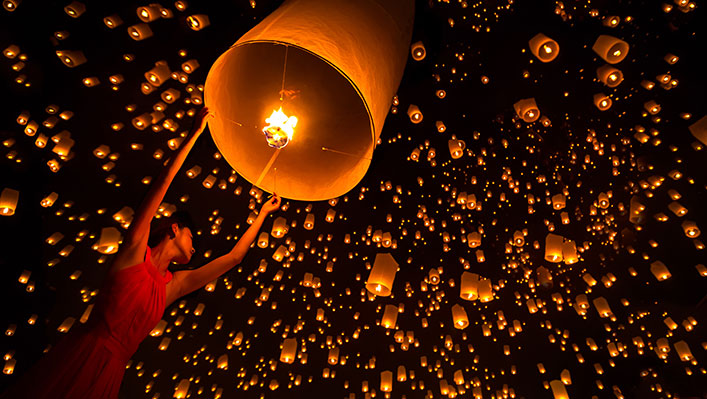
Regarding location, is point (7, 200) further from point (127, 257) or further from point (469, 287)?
point (469, 287)

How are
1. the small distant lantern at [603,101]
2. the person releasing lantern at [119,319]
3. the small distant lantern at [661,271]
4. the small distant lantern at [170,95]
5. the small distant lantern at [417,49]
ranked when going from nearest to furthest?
1. the person releasing lantern at [119,319]
2. the small distant lantern at [417,49]
3. the small distant lantern at [170,95]
4. the small distant lantern at [603,101]
5. the small distant lantern at [661,271]

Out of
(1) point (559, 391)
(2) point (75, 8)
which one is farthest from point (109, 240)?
(1) point (559, 391)

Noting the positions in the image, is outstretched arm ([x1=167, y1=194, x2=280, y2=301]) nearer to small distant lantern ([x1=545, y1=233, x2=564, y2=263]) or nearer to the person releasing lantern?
the person releasing lantern

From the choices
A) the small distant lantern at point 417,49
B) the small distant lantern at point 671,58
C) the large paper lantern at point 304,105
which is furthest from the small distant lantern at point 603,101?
the large paper lantern at point 304,105

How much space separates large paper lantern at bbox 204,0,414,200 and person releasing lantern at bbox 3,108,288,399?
0.22 m

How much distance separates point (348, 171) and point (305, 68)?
65cm

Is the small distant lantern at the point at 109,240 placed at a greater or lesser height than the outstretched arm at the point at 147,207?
lesser

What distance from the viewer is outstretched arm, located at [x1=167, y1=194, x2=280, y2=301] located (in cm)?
216

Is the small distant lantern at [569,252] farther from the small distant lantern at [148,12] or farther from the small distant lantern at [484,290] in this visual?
the small distant lantern at [148,12]

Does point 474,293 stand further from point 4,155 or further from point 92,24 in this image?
point 4,155

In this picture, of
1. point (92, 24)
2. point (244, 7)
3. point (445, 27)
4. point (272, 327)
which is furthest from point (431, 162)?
point (92, 24)

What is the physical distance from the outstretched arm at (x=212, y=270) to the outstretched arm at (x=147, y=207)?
0.40 meters

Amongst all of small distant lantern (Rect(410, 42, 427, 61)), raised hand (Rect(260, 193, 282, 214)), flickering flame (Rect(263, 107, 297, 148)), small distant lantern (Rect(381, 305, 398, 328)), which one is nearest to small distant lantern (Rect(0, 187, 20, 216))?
raised hand (Rect(260, 193, 282, 214))

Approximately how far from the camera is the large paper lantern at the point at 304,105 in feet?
5.49
